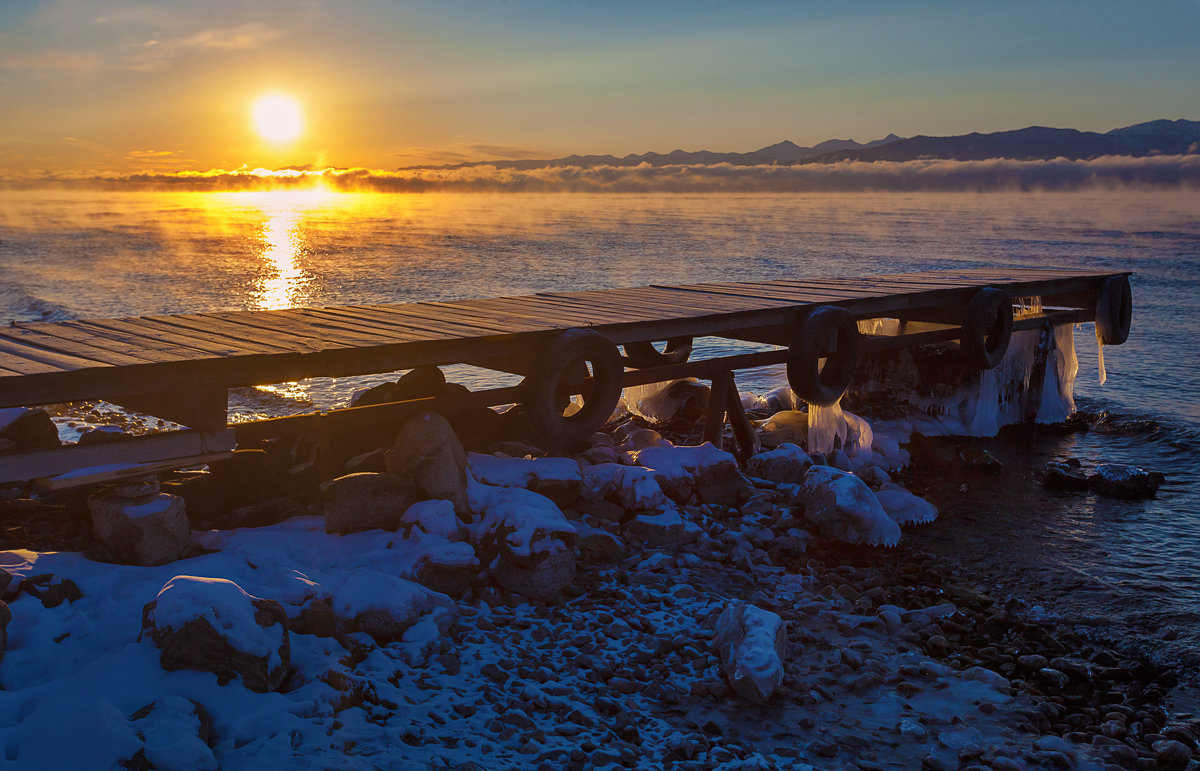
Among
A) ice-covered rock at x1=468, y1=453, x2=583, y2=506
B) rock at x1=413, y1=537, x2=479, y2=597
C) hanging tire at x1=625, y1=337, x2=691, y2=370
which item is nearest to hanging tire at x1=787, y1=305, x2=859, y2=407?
hanging tire at x1=625, y1=337, x2=691, y2=370

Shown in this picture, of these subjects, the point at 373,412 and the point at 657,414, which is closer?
the point at 373,412

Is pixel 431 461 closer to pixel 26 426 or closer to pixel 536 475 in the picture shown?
pixel 536 475

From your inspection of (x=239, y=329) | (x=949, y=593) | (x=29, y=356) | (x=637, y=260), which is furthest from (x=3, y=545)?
(x=637, y=260)

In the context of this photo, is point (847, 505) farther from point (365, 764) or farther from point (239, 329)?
point (239, 329)

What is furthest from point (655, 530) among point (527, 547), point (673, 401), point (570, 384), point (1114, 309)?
point (1114, 309)

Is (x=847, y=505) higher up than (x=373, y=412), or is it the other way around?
(x=373, y=412)

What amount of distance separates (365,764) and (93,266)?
41571 millimetres

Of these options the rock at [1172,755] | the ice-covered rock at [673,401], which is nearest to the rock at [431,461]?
the rock at [1172,755]

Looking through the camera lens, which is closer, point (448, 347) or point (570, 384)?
point (448, 347)

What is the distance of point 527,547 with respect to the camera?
611 centimetres

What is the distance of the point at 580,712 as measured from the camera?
4.75 meters

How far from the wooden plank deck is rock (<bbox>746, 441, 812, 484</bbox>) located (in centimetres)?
139

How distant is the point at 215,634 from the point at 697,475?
4.72m

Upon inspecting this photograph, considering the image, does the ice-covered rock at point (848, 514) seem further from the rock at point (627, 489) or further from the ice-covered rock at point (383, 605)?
the ice-covered rock at point (383, 605)
